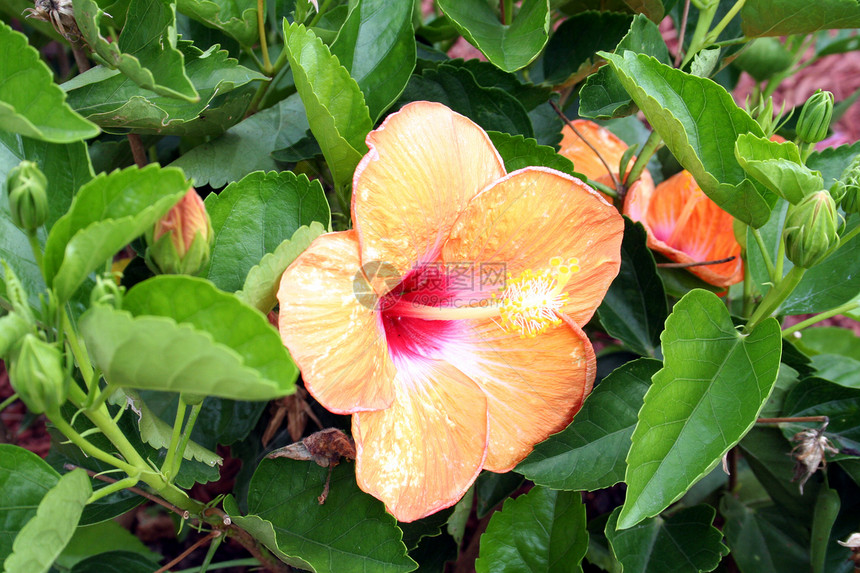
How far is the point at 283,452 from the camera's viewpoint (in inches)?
42.3

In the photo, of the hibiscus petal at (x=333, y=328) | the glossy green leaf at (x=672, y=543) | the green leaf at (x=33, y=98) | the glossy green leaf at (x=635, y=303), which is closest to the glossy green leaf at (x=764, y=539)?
the glossy green leaf at (x=672, y=543)

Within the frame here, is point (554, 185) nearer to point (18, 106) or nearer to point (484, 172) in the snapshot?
point (484, 172)

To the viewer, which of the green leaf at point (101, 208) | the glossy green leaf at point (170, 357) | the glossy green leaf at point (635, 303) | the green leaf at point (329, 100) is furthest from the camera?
the glossy green leaf at point (635, 303)

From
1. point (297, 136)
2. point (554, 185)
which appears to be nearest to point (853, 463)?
point (554, 185)

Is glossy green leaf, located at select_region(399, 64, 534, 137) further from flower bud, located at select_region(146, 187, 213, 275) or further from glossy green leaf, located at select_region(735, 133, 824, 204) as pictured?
flower bud, located at select_region(146, 187, 213, 275)

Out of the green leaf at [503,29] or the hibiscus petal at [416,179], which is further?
the green leaf at [503,29]

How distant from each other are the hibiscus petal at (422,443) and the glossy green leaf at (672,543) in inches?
12.4

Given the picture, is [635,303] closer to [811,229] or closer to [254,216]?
[811,229]

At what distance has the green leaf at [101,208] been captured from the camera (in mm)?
699

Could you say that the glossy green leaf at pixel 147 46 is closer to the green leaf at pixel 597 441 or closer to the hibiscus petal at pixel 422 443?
the hibiscus petal at pixel 422 443

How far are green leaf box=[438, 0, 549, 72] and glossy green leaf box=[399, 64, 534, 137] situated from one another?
0.09 meters

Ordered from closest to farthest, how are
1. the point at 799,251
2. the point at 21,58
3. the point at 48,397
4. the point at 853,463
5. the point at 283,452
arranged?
the point at 48,397
the point at 21,58
the point at 799,251
the point at 283,452
the point at 853,463

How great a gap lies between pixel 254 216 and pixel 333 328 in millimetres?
247

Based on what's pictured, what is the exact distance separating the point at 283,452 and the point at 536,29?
804mm
